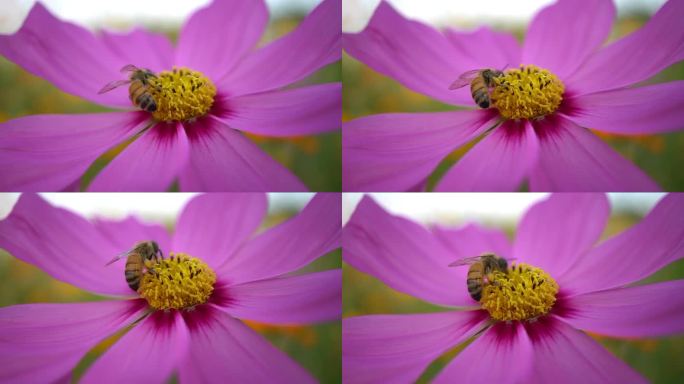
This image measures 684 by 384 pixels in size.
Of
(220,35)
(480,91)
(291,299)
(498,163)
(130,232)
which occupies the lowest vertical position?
(291,299)

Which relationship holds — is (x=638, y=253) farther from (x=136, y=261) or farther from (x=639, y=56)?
(x=136, y=261)

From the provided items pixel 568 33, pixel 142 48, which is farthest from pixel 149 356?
pixel 568 33

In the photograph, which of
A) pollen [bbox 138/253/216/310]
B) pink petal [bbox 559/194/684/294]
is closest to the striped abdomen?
pink petal [bbox 559/194/684/294]

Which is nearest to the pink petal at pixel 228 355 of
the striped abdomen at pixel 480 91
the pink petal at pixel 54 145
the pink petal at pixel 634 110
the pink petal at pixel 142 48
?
the pink petal at pixel 54 145

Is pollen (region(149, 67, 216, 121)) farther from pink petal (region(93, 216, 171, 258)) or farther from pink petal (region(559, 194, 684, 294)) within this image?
pink petal (region(559, 194, 684, 294))

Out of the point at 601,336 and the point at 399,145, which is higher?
the point at 399,145
